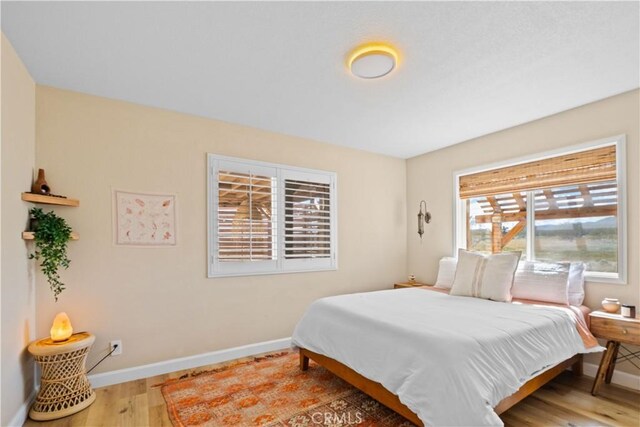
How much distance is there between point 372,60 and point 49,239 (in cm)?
259

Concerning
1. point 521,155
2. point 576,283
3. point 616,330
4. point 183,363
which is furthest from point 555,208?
point 183,363

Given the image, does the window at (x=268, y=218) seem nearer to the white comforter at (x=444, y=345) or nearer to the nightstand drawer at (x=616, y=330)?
the white comforter at (x=444, y=345)

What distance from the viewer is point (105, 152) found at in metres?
2.76

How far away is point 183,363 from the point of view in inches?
118

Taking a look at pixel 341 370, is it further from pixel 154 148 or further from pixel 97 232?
pixel 154 148

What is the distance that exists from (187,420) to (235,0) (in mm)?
2590

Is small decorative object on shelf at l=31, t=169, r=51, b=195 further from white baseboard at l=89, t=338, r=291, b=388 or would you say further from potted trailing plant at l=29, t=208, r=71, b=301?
white baseboard at l=89, t=338, r=291, b=388

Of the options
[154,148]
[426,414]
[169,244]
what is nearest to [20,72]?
[154,148]

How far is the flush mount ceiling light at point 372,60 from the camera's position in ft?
6.74

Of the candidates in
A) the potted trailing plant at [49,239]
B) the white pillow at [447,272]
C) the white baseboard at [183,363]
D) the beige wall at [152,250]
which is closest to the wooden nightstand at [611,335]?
the white pillow at [447,272]

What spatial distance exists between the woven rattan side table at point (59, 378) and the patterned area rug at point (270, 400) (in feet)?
1.96

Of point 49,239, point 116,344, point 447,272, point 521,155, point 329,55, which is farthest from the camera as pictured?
point 447,272

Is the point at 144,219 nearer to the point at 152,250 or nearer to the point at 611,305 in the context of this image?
the point at 152,250

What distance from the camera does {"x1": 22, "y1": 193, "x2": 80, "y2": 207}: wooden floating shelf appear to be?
221 centimetres
